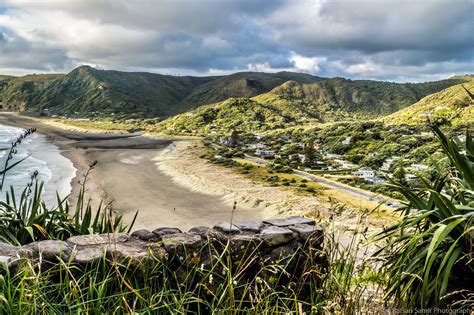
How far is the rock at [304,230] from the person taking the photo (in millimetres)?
4410

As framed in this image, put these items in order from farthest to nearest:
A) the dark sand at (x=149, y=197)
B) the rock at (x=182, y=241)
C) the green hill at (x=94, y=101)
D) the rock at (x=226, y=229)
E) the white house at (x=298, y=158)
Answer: the green hill at (x=94, y=101), the white house at (x=298, y=158), the dark sand at (x=149, y=197), the rock at (x=226, y=229), the rock at (x=182, y=241)

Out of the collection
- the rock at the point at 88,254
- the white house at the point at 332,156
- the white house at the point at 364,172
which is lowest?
the white house at the point at 364,172

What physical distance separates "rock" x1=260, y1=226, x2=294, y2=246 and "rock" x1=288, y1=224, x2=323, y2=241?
120 millimetres

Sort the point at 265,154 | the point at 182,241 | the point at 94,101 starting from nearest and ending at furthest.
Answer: the point at 182,241, the point at 265,154, the point at 94,101

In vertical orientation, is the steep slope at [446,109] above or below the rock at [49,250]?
above

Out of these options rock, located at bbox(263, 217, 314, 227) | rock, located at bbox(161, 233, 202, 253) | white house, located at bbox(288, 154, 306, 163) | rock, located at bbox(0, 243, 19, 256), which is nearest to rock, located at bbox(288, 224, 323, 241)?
rock, located at bbox(263, 217, 314, 227)

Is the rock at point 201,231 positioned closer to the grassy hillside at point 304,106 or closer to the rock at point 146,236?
the rock at point 146,236

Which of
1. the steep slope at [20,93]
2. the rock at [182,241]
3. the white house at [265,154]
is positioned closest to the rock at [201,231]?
the rock at [182,241]

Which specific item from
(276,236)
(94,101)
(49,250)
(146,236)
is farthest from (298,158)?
(94,101)

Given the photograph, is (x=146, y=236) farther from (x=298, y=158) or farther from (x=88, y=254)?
(x=298, y=158)

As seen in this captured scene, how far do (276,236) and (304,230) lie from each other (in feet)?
1.40

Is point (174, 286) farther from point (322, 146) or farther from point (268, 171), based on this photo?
point (322, 146)

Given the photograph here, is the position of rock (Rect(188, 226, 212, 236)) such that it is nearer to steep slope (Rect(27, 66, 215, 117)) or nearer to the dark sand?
the dark sand

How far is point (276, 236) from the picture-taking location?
168 inches
